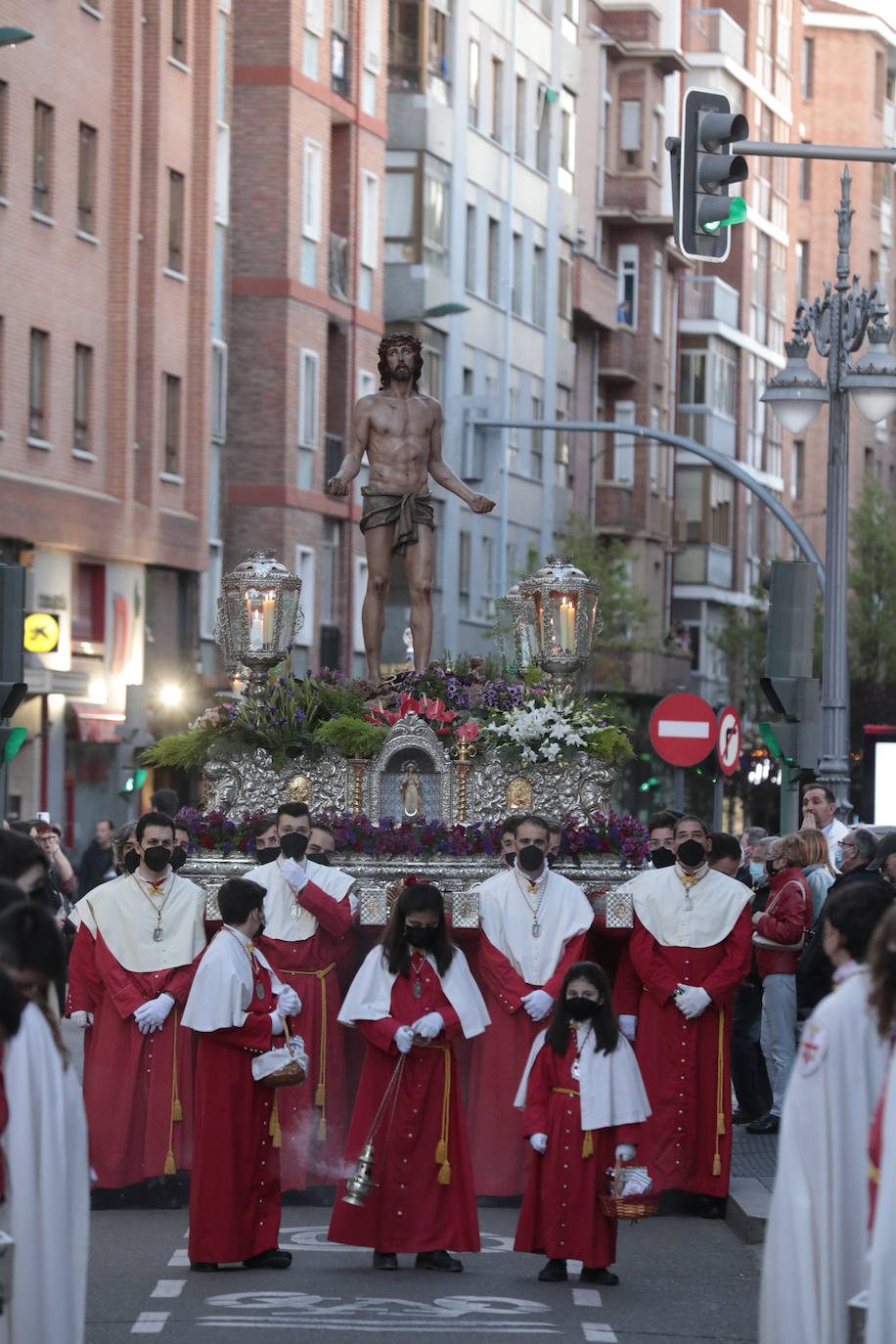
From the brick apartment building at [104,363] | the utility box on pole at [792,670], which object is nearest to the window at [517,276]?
the brick apartment building at [104,363]

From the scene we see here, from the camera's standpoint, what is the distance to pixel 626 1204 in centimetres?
1223

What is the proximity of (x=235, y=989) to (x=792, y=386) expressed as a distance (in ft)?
41.5

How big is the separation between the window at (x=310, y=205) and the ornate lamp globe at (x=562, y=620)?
99.1 ft

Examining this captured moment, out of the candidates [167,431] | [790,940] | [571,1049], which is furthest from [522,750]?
[167,431]

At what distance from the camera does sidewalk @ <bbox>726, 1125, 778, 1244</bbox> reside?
14367 millimetres

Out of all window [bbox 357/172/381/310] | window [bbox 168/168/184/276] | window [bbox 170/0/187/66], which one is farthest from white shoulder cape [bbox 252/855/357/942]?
window [bbox 357/172/381/310]

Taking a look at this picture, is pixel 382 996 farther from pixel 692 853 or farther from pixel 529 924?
pixel 692 853

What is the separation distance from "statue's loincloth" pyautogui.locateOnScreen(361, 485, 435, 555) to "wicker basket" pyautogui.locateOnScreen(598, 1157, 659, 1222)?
21.8 feet

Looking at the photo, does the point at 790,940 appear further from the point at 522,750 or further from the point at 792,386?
the point at 792,386

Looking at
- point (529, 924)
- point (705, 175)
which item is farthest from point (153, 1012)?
point (705, 175)

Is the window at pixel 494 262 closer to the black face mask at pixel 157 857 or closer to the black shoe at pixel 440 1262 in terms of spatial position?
the black face mask at pixel 157 857

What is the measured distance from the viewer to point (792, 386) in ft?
79.1

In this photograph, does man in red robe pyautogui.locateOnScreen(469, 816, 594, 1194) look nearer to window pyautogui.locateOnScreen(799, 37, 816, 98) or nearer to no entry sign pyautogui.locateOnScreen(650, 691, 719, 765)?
no entry sign pyautogui.locateOnScreen(650, 691, 719, 765)

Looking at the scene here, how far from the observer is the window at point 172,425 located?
43219mm
